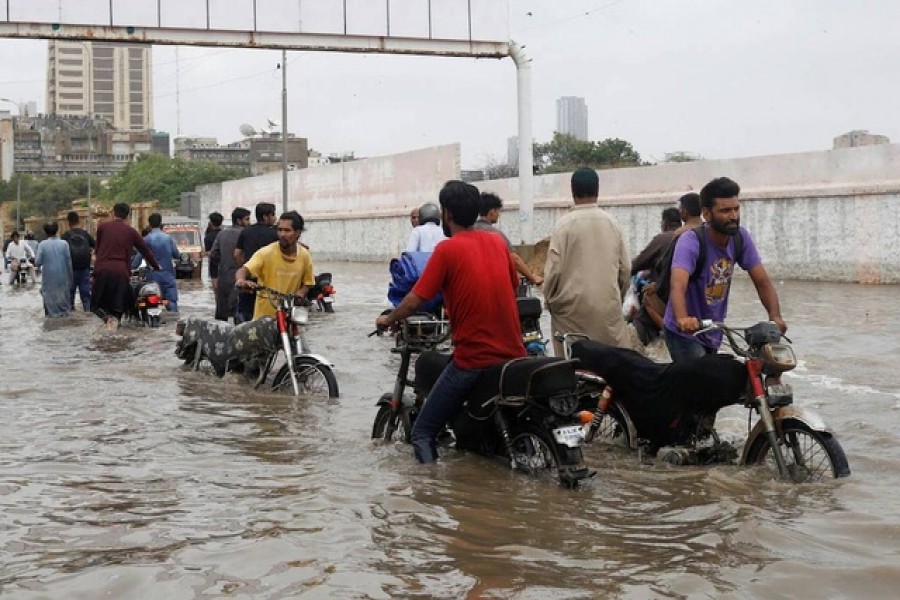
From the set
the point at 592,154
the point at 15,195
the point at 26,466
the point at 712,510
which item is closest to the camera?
the point at 712,510

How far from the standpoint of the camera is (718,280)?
6781 mm

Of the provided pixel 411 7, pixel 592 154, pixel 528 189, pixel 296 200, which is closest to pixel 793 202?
pixel 528 189

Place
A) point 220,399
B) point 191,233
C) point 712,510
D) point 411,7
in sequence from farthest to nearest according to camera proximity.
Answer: point 191,233, point 411,7, point 220,399, point 712,510

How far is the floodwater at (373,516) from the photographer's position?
4629 mm

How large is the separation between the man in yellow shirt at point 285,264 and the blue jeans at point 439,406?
11.2ft

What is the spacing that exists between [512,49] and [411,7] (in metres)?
2.21

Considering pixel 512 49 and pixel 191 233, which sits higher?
pixel 512 49

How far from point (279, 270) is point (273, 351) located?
0.67m

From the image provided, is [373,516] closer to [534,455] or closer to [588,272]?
[534,455]

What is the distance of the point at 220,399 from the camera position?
9.99m

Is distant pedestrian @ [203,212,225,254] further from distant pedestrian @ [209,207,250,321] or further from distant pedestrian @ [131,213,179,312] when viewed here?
distant pedestrian @ [209,207,250,321]

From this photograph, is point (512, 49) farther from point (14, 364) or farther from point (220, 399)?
point (220, 399)

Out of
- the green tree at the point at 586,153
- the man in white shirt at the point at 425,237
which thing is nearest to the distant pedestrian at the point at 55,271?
the man in white shirt at the point at 425,237

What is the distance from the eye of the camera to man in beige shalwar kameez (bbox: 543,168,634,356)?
7.47 m
